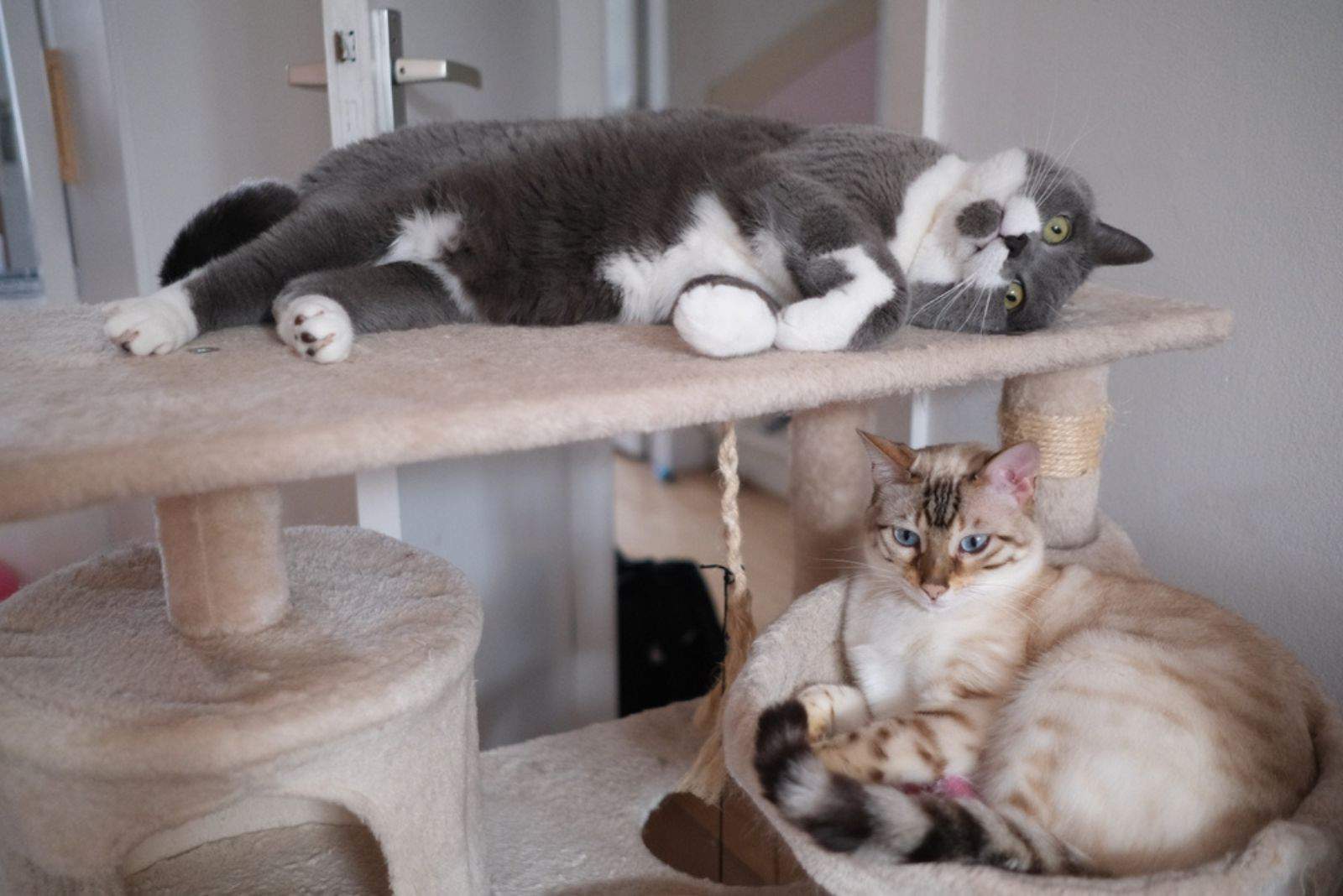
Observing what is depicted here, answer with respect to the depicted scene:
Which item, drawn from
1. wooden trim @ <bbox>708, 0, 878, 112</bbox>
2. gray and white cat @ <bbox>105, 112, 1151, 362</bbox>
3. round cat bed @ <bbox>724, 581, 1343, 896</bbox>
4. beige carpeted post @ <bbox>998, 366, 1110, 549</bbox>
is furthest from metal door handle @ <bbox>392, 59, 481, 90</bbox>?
wooden trim @ <bbox>708, 0, 878, 112</bbox>

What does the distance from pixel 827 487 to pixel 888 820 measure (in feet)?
2.30

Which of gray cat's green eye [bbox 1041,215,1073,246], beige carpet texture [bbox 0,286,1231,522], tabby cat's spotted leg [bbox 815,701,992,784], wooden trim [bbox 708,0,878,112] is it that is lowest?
tabby cat's spotted leg [bbox 815,701,992,784]

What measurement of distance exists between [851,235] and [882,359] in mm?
169

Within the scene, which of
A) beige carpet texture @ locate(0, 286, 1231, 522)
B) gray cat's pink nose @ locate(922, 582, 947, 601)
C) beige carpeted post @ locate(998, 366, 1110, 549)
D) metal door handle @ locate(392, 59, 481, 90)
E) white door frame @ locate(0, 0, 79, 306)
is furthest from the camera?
white door frame @ locate(0, 0, 79, 306)

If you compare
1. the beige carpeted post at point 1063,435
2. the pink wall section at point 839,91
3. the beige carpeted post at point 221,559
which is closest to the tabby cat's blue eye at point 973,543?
the beige carpeted post at point 1063,435

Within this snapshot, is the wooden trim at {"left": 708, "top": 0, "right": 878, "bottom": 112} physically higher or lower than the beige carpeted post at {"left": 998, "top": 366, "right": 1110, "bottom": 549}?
higher

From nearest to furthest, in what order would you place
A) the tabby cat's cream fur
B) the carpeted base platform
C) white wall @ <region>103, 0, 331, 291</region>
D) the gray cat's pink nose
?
1. the tabby cat's cream fur
2. the gray cat's pink nose
3. the carpeted base platform
4. white wall @ <region>103, 0, 331, 291</region>

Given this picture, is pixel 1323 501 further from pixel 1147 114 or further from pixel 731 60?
pixel 731 60

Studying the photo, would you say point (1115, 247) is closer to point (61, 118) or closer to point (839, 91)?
point (839, 91)

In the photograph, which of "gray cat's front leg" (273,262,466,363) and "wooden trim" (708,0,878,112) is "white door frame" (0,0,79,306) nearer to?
"gray cat's front leg" (273,262,466,363)

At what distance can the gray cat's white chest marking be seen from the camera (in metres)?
1.21

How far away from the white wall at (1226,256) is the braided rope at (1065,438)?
271 millimetres

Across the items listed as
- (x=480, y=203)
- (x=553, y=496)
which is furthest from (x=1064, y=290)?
(x=553, y=496)

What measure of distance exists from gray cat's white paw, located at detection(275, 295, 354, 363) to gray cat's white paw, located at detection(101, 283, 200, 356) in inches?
4.2
